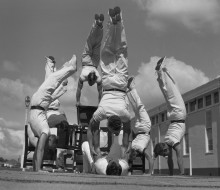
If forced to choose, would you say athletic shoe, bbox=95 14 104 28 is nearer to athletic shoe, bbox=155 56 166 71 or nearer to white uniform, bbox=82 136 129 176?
athletic shoe, bbox=155 56 166 71

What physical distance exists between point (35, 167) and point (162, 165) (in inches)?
1182

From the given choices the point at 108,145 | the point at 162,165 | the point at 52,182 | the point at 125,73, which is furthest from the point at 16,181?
the point at 162,165

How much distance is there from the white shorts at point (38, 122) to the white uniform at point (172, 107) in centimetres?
267

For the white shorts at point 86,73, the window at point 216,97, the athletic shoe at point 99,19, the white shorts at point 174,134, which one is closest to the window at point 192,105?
the window at point 216,97

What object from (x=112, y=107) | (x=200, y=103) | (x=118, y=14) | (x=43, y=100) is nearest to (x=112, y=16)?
(x=118, y=14)

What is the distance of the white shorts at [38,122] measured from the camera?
508 cm

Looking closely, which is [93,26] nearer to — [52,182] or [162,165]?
[52,182]

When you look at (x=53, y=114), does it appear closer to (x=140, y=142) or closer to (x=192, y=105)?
(x=140, y=142)

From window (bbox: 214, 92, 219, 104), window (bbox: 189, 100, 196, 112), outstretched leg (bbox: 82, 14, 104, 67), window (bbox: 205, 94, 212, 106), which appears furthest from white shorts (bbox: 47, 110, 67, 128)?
window (bbox: 189, 100, 196, 112)

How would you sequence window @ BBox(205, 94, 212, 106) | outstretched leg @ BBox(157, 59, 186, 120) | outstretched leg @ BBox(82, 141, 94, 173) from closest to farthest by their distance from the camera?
outstretched leg @ BBox(82, 141, 94, 173) → outstretched leg @ BBox(157, 59, 186, 120) → window @ BBox(205, 94, 212, 106)

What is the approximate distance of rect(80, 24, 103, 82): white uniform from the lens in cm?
Result: 657

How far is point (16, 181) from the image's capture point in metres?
2.44

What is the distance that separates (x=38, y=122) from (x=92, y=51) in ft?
7.93

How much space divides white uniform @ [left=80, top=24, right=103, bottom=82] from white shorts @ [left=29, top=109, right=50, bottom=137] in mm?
1524
